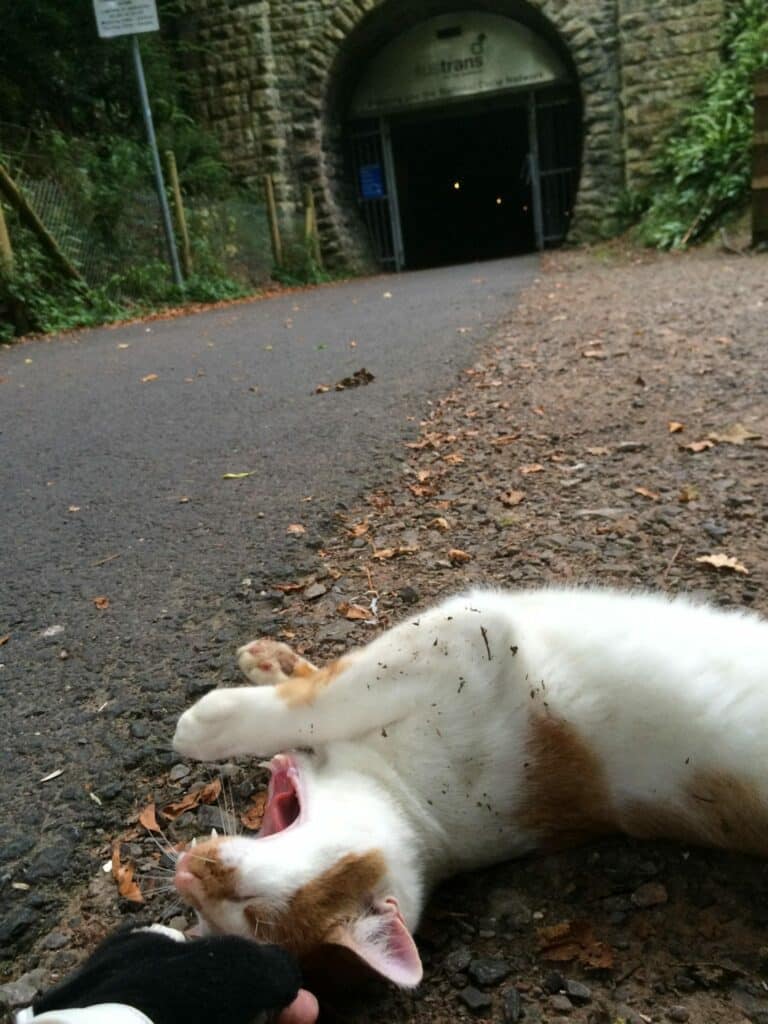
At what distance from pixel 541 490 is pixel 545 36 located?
17375mm

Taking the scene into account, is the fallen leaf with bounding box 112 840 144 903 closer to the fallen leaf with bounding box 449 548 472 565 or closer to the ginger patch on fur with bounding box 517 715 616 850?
the ginger patch on fur with bounding box 517 715 616 850

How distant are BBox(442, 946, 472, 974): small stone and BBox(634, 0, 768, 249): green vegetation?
46.3ft

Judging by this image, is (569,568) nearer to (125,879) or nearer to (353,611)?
(353,611)

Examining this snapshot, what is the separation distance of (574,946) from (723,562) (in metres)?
1.52

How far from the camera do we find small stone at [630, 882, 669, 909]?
154 cm

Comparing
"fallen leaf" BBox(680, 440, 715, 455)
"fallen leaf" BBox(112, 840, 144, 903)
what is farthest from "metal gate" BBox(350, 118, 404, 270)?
"fallen leaf" BBox(112, 840, 144, 903)

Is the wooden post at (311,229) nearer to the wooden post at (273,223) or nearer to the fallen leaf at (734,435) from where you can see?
the wooden post at (273,223)

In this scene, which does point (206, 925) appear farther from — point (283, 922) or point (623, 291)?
point (623, 291)

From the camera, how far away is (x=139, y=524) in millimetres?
3422

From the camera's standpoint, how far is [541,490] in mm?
3449

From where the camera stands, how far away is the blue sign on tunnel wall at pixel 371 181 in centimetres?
1978

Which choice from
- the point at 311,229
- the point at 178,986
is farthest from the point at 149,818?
the point at 311,229

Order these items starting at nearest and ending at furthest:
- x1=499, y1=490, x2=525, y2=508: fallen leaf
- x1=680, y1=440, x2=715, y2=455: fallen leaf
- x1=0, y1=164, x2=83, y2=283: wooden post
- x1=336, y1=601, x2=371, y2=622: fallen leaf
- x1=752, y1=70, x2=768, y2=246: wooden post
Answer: x1=336, y1=601, x2=371, y2=622: fallen leaf, x1=499, y1=490, x2=525, y2=508: fallen leaf, x1=680, y1=440, x2=715, y2=455: fallen leaf, x1=0, y1=164, x2=83, y2=283: wooden post, x1=752, y1=70, x2=768, y2=246: wooden post

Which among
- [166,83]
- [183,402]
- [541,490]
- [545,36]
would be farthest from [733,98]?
[541,490]
